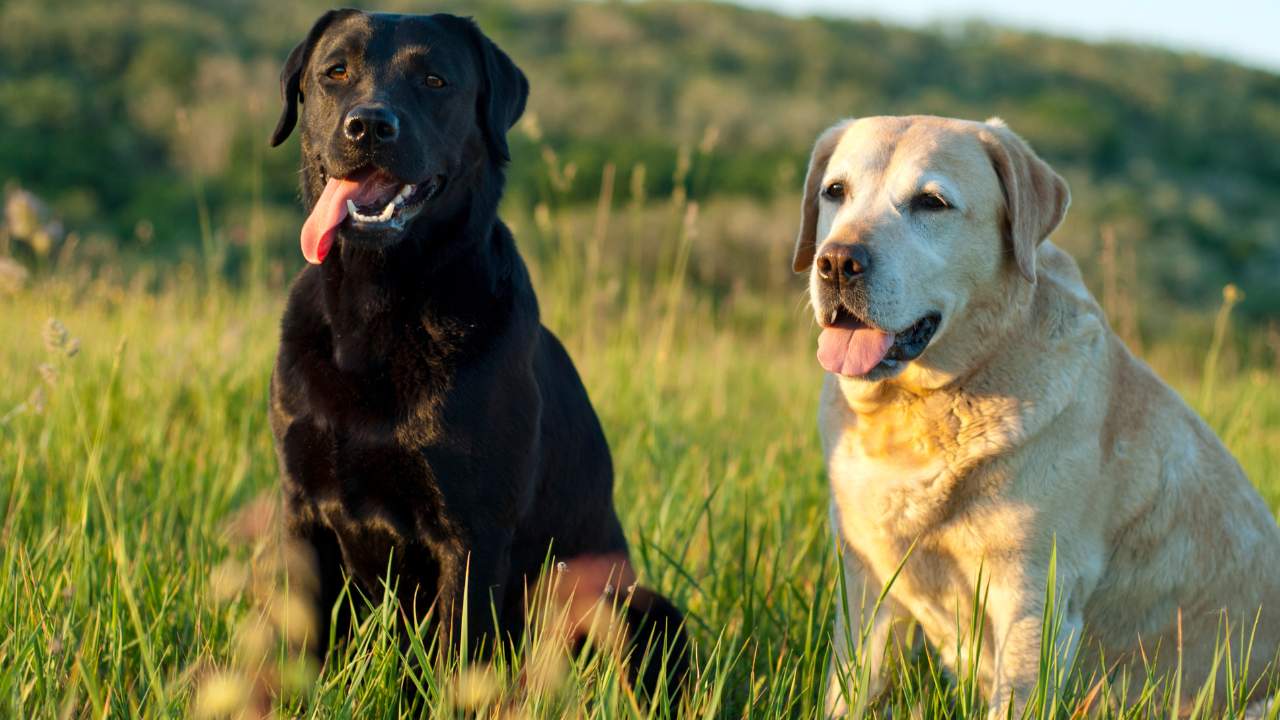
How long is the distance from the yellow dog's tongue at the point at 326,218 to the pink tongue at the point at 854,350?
112 centimetres

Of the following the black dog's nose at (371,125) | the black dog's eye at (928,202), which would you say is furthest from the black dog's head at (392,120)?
the black dog's eye at (928,202)

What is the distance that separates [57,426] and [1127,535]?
10.6 ft

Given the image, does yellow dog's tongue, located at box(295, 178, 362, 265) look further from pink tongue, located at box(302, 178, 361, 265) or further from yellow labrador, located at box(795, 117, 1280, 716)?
yellow labrador, located at box(795, 117, 1280, 716)

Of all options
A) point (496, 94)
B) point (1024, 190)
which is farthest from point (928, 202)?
point (496, 94)

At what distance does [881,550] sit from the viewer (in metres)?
2.61

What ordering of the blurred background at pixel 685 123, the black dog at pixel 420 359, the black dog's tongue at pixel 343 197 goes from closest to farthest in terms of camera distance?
the black dog at pixel 420 359 → the black dog's tongue at pixel 343 197 → the blurred background at pixel 685 123

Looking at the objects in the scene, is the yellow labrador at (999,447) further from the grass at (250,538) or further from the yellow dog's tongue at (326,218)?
the yellow dog's tongue at (326,218)

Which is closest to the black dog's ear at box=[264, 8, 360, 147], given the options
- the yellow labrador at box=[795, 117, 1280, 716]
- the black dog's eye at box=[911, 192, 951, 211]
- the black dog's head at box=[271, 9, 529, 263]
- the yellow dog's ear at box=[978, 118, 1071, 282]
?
the black dog's head at box=[271, 9, 529, 263]

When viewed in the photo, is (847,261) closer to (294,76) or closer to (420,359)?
(420,359)

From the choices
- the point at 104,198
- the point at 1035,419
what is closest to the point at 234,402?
the point at 1035,419

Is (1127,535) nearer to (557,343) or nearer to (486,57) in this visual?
(557,343)

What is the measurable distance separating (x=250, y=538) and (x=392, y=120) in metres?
1.54

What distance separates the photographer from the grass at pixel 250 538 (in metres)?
2.12

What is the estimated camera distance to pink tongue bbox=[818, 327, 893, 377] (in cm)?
252
